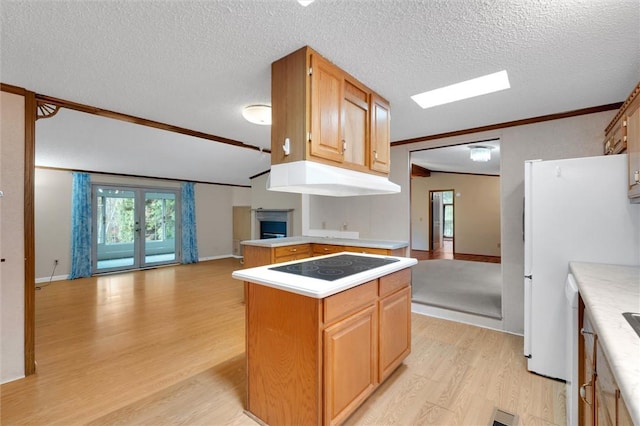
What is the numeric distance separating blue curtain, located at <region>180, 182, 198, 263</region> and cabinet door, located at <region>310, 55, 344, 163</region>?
21.1 feet

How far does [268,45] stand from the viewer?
170 cm

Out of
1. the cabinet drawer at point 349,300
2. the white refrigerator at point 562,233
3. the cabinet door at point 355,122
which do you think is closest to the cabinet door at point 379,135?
the cabinet door at point 355,122

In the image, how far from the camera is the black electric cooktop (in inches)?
72.7

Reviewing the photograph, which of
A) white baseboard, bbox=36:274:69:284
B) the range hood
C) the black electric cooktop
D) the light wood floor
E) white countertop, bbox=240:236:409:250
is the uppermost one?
the range hood

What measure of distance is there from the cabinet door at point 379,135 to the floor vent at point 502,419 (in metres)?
1.89

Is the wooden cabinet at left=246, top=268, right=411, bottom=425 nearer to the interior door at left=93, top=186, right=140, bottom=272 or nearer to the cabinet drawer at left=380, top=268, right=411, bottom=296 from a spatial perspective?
the cabinet drawer at left=380, top=268, right=411, bottom=296

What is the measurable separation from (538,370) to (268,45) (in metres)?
3.06

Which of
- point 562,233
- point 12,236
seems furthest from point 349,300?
point 12,236

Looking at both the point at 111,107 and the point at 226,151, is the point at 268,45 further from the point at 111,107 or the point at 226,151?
the point at 226,151

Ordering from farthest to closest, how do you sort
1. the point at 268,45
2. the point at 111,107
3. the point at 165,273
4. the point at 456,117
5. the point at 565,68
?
the point at 165,273 < the point at 456,117 < the point at 111,107 < the point at 565,68 < the point at 268,45

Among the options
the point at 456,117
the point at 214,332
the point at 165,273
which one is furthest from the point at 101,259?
the point at 456,117

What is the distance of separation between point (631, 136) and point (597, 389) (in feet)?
5.35

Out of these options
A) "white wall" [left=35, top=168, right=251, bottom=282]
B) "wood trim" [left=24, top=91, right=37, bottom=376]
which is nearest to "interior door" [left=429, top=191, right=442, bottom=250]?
"white wall" [left=35, top=168, right=251, bottom=282]

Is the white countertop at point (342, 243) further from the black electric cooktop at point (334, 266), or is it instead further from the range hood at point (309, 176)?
the range hood at point (309, 176)
